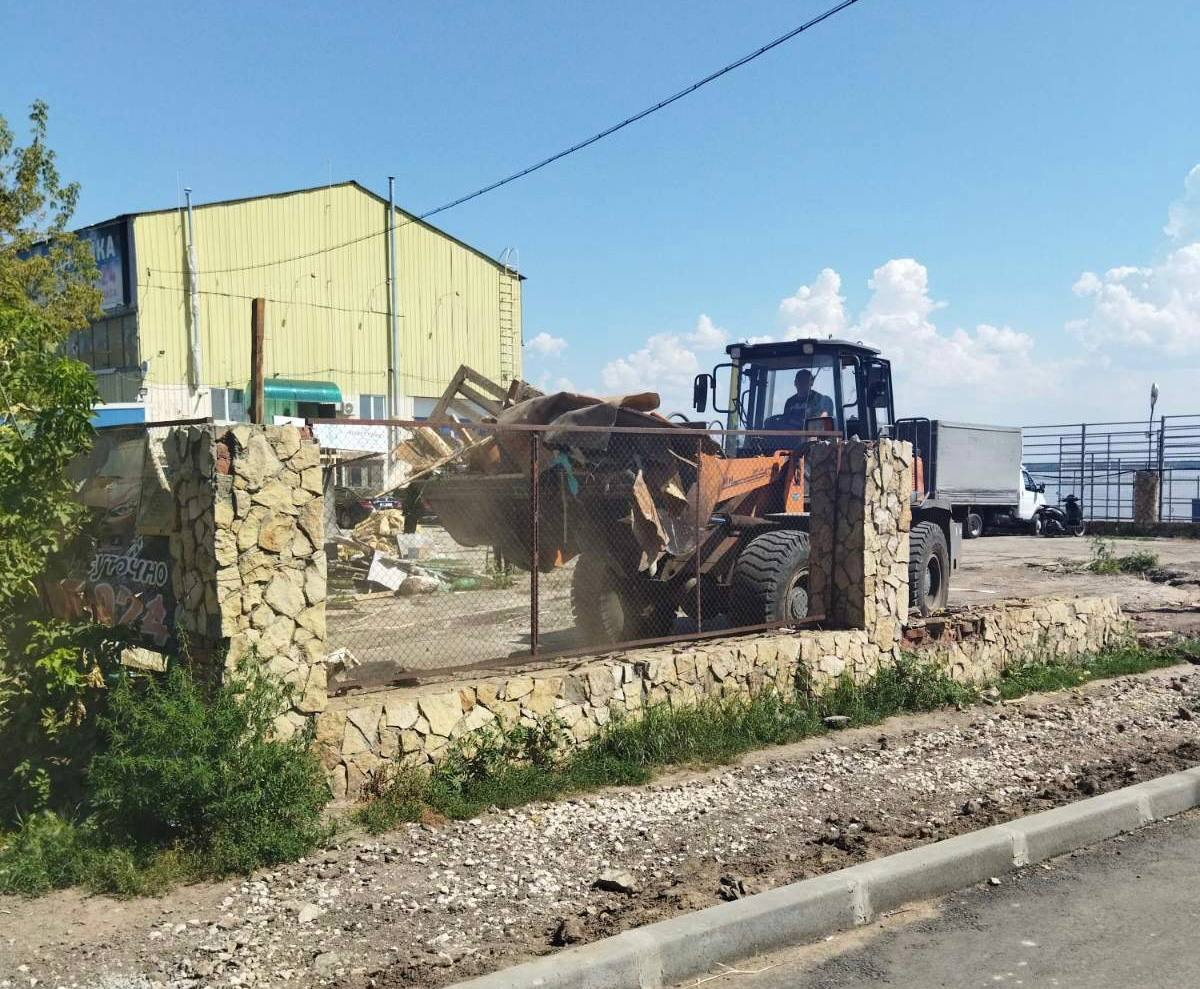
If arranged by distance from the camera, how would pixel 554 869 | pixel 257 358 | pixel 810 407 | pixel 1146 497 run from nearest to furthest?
pixel 554 869 → pixel 257 358 → pixel 810 407 → pixel 1146 497

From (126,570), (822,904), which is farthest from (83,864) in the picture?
(822,904)

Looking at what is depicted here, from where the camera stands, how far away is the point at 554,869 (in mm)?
4820

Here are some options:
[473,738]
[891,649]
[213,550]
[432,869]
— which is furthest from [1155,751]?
[213,550]

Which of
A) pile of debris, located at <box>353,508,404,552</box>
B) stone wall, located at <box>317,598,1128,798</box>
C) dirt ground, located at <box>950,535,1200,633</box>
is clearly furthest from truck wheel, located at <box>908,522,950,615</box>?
pile of debris, located at <box>353,508,404,552</box>

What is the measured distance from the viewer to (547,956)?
3938 mm

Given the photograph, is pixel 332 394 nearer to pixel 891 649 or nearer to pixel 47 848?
pixel 891 649

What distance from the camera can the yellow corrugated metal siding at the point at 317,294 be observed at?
26062mm

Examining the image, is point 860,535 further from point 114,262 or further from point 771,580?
point 114,262

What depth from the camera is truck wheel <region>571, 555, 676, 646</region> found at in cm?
954

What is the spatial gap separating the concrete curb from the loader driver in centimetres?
603

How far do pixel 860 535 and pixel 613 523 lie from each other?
2.09 meters

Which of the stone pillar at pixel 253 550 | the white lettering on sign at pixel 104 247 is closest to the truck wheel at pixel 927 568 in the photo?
the stone pillar at pixel 253 550

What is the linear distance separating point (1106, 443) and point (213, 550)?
31292 mm

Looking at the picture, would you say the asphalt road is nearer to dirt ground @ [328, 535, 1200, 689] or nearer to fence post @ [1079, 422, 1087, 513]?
dirt ground @ [328, 535, 1200, 689]
